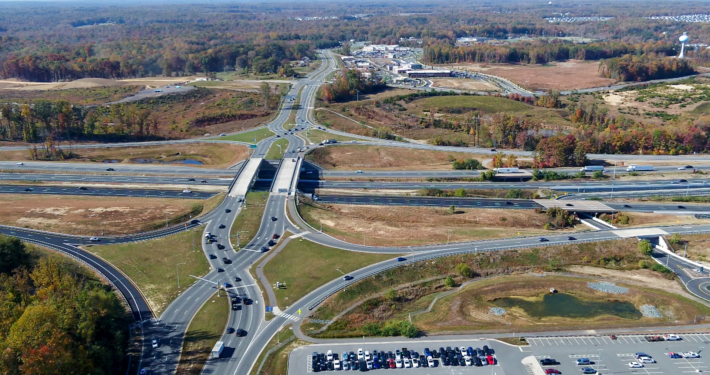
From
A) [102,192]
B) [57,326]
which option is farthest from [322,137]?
[57,326]

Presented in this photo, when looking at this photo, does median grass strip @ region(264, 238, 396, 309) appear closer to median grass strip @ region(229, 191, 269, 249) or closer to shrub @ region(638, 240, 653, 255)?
median grass strip @ region(229, 191, 269, 249)

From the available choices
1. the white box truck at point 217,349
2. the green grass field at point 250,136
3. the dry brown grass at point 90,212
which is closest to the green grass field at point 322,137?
the green grass field at point 250,136

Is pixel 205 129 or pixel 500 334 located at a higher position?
pixel 205 129

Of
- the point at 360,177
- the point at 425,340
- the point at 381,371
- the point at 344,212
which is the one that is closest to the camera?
the point at 381,371

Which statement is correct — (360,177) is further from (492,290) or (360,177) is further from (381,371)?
(381,371)

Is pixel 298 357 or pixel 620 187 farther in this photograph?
pixel 620 187

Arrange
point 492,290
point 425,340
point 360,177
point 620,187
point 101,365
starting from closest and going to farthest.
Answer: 1. point 101,365
2. point 425,340
3. point 492,290
4. point 620,187
5. point 360,177

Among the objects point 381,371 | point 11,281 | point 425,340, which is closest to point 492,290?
point 425,340

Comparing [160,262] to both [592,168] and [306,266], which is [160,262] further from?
[592,168]
